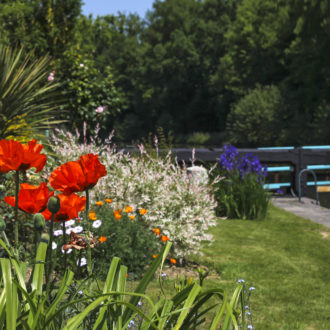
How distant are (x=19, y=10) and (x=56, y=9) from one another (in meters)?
1.48

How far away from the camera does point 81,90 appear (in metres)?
14.7

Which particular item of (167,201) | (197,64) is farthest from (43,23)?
(197,64)

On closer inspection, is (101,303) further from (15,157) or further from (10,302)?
(15,157)

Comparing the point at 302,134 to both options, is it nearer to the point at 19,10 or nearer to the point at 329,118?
the point at 329,118

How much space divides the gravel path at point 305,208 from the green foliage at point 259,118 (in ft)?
95.1

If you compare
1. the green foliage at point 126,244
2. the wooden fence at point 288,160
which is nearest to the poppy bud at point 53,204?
the green foliage at point 126,244

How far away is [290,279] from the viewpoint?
5.87m

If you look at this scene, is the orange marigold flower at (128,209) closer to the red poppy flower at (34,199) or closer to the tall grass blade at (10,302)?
the red poppy flower at (34,199)

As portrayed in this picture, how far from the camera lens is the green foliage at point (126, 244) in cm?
530

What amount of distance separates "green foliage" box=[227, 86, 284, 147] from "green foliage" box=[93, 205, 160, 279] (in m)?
36.4

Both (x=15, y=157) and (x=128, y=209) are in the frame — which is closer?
(x=15, y=157)

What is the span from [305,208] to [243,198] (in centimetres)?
225

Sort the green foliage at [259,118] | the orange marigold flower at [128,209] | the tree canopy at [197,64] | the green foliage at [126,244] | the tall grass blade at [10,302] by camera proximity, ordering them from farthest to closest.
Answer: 1. the green foliage at [259,118]
2. the tree canopy at [197,64]
3. the orange marigold flower at [128,209]
4. the green foliage at [126,244]
5. the tall grass blade at [10,302]

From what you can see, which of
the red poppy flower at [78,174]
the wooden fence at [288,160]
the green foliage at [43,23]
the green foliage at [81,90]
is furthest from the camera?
the green foliage at [43,23]
